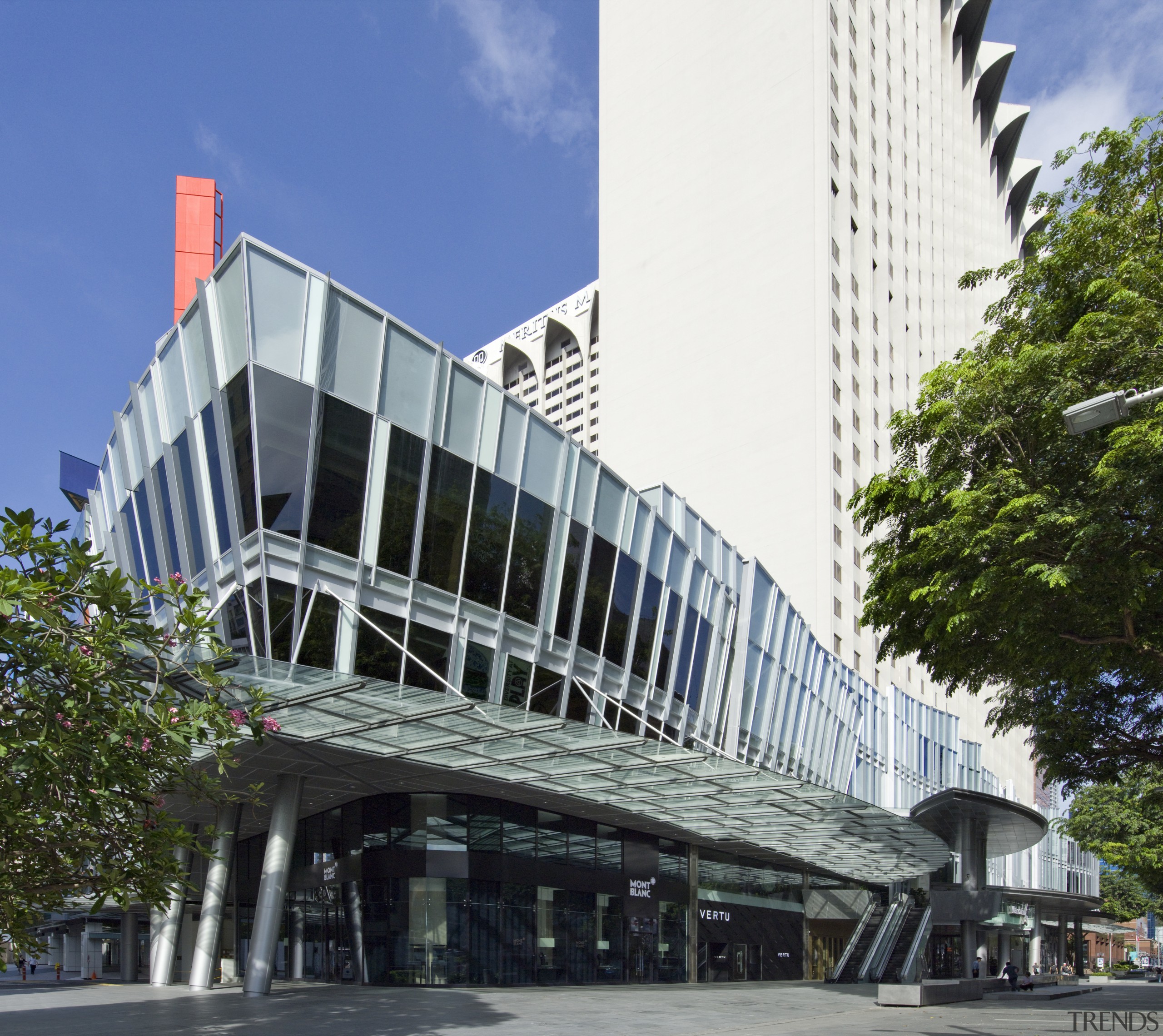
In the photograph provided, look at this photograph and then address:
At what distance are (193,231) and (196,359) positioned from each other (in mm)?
25474

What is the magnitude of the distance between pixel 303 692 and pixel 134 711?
23.5 feet

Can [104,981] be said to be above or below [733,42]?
below

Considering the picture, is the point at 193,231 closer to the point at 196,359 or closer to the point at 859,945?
the point at 196,359

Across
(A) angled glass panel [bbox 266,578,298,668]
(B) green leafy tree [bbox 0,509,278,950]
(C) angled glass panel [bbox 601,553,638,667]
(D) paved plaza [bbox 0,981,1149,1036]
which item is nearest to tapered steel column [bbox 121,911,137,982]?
(D) paved plaza [bbox 0,981,1149,1036]

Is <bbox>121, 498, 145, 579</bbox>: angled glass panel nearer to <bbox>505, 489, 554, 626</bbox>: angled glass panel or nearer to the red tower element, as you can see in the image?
<bbox>505, 489, 554, 626</bbox>: angled glass panel

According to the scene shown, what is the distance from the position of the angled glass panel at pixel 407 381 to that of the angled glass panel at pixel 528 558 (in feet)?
10.3

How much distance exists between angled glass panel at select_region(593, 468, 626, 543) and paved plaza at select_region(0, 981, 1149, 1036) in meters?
10.1

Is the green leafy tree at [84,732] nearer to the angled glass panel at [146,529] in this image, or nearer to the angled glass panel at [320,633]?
the angled glass panel at [320,633]

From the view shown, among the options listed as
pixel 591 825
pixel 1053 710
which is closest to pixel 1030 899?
pixel 591 825

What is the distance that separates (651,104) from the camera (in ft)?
226

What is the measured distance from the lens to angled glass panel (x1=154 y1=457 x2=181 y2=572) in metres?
20.4

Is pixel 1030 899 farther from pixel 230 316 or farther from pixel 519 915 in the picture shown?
pixel 230 316

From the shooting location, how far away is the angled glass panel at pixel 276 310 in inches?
705

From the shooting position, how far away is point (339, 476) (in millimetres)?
18172
